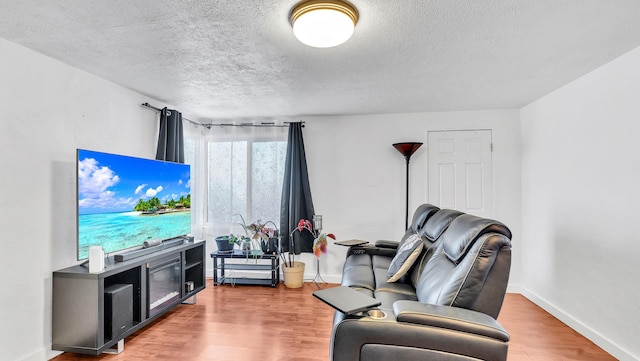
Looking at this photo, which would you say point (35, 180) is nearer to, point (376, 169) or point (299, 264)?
point (299, 264)

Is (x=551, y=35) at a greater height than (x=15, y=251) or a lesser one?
greater

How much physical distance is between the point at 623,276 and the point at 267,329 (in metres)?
2.84

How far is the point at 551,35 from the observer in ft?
6.66

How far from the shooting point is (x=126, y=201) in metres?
2.71

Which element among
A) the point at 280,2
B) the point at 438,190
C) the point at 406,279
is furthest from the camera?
the point at 438,190

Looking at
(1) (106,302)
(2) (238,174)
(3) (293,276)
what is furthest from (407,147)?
(1) (106,302)

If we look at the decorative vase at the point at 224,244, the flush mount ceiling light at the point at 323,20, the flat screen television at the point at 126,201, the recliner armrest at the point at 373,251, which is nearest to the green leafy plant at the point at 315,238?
the recliner armrest at the point at 373,251

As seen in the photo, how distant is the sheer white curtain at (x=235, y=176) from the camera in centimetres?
445

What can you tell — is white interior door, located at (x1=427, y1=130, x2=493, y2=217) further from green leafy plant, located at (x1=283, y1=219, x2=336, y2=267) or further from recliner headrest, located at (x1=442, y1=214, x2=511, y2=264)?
recliner headrest, located at (x1=442, y1=214, x2=511, y2=264)

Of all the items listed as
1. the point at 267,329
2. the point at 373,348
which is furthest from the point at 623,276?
the point at 267,329

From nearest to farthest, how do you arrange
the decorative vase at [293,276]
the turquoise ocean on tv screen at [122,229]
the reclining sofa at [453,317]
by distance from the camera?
the reclining sofa at [453,317] → the turquoise ocean on tv screen at [122,229] → the decorative vase at [293,276]

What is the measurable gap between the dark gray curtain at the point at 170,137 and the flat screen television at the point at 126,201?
26cm

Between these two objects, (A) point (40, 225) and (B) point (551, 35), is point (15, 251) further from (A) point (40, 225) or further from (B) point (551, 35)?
(B) point (551, 35)

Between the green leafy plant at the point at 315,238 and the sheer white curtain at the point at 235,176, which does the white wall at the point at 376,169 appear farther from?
the sheer white curtain at the point at 235,176
